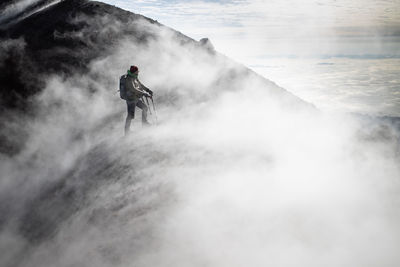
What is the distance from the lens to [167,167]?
8.30 metres

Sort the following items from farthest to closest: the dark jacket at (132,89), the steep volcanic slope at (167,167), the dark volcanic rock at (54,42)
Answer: the dark volcanic rock at (54,42) → the dark jacket at (132,89) → the steep volcanic slope at (167,167)

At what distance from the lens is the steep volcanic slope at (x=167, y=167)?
5.74 meters

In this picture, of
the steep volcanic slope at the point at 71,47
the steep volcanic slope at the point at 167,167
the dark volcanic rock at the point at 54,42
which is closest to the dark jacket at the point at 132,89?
the steep volcanic slope at the point at 167,167

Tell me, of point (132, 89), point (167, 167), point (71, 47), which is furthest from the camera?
point (71, 47)

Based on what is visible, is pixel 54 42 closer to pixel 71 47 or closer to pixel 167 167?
pixel 71 47

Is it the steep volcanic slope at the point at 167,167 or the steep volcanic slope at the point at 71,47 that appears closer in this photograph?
the steep volcanic slope at the point at 167,167

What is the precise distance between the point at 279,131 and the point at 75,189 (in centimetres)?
A: 925

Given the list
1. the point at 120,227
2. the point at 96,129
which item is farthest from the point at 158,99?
the point at 120,227

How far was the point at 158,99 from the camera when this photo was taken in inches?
621

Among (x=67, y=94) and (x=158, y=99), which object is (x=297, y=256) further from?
(x=67, y=94)

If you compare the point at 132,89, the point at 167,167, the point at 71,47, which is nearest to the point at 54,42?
the point at 71,47

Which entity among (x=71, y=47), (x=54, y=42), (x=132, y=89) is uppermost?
(x=54, y=42)

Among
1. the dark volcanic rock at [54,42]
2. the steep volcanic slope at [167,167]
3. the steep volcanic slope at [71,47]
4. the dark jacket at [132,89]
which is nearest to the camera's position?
the steep volcanic slope at [167,167]

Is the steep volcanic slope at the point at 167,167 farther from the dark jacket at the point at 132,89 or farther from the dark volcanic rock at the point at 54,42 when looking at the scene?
the dark jacket at the point at 132,89
